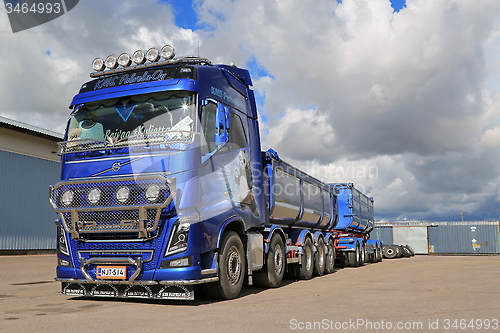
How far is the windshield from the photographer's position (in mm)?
6711

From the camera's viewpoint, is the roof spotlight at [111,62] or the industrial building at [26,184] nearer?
the roof spotlight at [111,62]

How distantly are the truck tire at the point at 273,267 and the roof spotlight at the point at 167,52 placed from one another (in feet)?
15.0

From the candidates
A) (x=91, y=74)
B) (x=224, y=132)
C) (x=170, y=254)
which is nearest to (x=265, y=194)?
(x=224, y=132)

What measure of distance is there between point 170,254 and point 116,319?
4.05 feet

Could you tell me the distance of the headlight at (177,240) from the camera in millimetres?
6422

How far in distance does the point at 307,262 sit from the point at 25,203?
1965cm

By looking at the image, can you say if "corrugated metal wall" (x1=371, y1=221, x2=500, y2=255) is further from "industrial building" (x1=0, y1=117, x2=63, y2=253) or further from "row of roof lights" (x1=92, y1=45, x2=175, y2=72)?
"row of roof lights" (x1=92, y1=45, x2=175, y2=72)

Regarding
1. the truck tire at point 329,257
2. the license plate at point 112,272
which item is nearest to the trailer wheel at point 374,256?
the truck tire at point 329,257

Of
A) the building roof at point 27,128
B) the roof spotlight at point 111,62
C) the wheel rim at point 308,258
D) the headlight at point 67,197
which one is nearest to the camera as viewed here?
the headlight at point 67,197

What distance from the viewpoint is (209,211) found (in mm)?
6840

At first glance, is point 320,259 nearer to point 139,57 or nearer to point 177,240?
point 177,240

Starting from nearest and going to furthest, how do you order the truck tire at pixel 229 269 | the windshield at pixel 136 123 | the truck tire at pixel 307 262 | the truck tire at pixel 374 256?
the windshield at pixel 136 123 < the truck tire at pixel 229 269 < the truck tire at pixel 307 262 < the truck tire at pixel 374 256

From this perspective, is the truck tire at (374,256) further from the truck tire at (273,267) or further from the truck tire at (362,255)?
the truck tire at (273,267)

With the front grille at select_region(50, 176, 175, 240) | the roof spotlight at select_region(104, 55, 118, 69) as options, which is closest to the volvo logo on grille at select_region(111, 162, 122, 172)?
the front grille at select_region(50, 176, 175, 240)
